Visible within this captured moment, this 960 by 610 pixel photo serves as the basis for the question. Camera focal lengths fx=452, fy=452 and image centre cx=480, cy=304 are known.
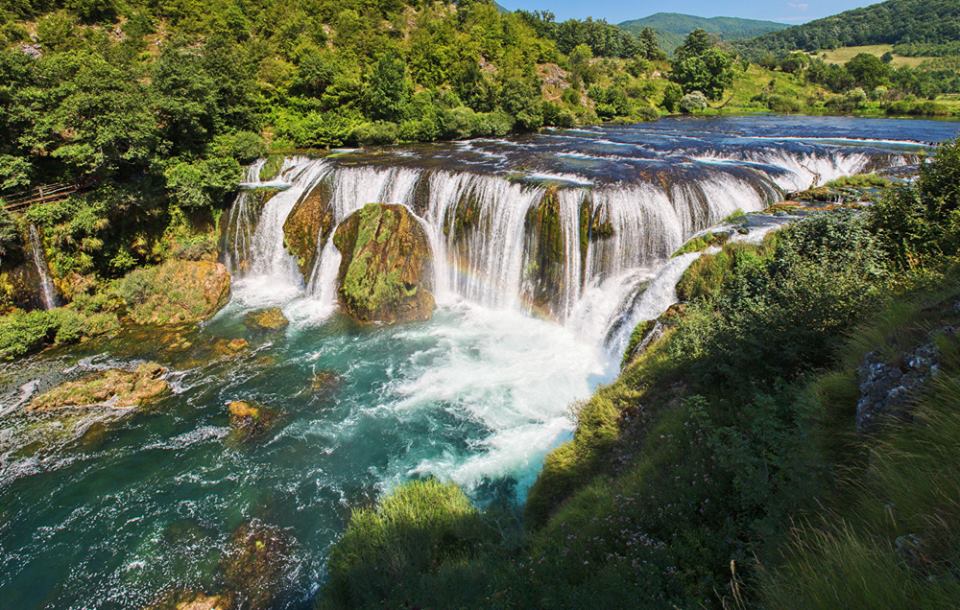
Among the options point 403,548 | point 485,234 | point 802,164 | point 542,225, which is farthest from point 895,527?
point 802,164

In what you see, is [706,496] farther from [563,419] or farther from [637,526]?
[563,419]

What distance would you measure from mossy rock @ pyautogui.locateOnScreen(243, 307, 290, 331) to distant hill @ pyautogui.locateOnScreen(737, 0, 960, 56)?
469ft

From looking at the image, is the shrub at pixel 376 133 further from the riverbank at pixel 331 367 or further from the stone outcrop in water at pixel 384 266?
the stone outcrop in water at pixel 384 266

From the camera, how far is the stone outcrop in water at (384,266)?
→ 15.5m

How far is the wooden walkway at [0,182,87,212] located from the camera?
51.9 feet

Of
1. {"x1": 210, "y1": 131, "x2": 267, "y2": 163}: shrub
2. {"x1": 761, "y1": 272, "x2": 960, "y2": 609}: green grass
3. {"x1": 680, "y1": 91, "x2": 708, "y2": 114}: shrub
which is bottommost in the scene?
{"x1": 761, "y1": 272, "x2": 960, "y2": 609}: green grass

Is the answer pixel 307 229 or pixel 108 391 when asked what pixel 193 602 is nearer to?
pixel 108 391

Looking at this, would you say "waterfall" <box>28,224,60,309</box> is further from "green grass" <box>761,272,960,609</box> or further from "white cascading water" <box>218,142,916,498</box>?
"green grass" <box>761,272,960,609</box>

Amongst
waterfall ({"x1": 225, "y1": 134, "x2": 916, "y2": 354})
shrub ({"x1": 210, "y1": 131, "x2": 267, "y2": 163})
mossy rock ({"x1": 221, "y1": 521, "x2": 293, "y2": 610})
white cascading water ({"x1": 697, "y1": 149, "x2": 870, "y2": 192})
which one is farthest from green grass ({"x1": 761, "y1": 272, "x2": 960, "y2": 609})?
shrub ({"x1": 210, "y1": 131, "x2": 267, "y2": 163})

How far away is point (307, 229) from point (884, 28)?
6475 inches

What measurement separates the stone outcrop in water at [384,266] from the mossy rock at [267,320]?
206 cm

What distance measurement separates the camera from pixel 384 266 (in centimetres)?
1582

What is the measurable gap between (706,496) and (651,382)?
11.4ft

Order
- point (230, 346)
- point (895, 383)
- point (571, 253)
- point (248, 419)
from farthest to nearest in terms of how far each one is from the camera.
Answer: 1. point (571, 253)
2. point (230, 346)
3. point (248, 419)
4. point (895, 383)
